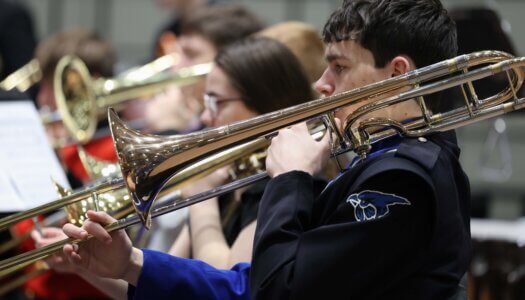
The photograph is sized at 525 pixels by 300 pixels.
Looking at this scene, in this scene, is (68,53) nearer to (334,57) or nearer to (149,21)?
(334,57)

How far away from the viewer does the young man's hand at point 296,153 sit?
1975mm

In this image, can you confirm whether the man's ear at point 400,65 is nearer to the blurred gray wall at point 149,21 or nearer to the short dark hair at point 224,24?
the short dark hair at point 224,24

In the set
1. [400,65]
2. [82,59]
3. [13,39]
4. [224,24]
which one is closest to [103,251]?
[400,65]

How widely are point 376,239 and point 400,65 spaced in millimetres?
423

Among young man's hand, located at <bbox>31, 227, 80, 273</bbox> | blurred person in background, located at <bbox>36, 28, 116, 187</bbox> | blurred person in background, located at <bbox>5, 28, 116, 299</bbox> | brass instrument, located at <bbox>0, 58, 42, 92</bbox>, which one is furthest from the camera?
brass instrument, located at <bbox>0, 58, 42, 92</bbox>

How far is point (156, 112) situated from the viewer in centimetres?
429

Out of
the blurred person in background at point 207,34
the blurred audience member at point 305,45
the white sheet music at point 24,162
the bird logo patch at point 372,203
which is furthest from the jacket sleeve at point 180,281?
the blurred person in background at point 207,34

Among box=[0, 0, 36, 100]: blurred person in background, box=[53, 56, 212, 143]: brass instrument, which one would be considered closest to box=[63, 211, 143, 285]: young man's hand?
box=[53, 56, 212, 143]: brass instrument

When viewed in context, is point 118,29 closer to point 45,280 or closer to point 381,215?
point 45,280

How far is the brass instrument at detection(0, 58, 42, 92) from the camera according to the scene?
15.4 feet

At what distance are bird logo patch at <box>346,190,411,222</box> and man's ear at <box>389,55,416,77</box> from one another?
0.32m

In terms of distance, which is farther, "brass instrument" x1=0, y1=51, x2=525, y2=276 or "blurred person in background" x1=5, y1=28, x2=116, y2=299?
"blurred person in background" x1=5, y1=28, x2=116, y2=299

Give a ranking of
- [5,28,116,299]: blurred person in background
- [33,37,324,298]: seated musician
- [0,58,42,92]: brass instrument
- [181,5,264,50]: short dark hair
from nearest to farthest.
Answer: [33,37,324,298]: seated musician, [181,5,264,50]: short dark hair, [5,28,116,299]: blurred person in background, [0,58,42,92]: brass instrument

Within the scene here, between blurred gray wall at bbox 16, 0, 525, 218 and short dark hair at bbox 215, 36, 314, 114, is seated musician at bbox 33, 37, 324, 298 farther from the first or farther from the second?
blurred gray wall at bbox 16, 0, 525, 218
